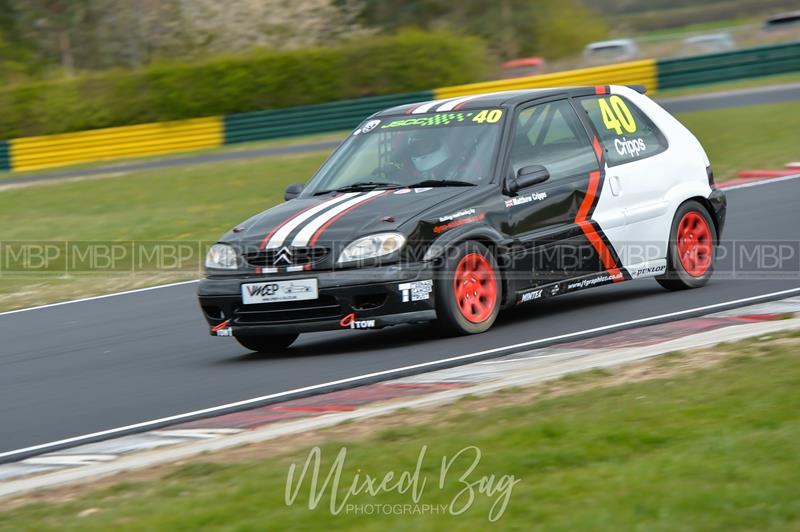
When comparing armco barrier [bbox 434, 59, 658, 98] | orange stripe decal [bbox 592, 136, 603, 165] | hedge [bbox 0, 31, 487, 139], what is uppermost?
hedge [bbox 0, 31, 487, 139]

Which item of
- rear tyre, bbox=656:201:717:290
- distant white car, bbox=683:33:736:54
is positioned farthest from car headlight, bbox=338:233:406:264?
distant white car, bbox=683:33:736:54

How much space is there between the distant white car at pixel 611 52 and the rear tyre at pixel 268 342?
128ft

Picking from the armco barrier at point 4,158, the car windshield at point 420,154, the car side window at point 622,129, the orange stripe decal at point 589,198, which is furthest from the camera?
the armco barrier at point 4,158

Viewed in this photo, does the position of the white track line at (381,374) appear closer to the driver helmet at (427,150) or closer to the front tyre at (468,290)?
the front tyre at (468,290)

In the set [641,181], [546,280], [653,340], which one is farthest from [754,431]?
[641,181]

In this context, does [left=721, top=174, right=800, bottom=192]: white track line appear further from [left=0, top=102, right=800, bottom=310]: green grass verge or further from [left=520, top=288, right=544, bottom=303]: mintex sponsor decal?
[left=520, top=288, right=544, bottom=303]: mintex sponsor decal

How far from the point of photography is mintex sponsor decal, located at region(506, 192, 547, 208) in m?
8.80

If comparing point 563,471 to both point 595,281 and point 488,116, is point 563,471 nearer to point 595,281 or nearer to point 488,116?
point 595,281

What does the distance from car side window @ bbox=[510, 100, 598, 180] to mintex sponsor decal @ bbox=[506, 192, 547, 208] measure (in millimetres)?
194

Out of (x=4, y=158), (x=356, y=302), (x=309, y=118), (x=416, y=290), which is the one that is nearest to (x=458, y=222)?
(x=416, y=290)

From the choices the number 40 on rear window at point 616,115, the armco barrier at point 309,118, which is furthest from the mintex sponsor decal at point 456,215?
the armco barrier at point 309,118

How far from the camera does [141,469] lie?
576 centimetres

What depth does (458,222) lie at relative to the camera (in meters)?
8.41

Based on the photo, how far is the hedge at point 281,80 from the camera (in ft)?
111
